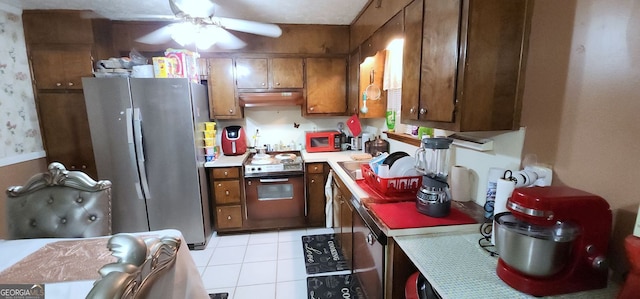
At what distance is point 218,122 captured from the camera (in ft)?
10.6

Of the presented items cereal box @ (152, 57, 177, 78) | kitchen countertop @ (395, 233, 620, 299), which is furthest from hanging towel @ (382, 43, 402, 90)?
cereal box @ (152, 57, 177, 78)

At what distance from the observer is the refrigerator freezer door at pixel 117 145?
2.29 meters

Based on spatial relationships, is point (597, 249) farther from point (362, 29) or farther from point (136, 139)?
point (136, 139)

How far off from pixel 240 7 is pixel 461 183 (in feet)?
7.64

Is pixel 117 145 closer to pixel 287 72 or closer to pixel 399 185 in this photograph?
pixel 287 72

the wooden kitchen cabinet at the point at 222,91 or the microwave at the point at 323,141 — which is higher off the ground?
the wooden kitchen cabinet at the point at 222,91

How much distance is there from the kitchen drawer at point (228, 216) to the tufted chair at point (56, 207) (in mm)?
1300

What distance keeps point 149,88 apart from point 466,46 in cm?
249

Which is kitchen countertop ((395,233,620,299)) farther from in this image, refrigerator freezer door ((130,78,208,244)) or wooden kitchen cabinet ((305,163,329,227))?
refrigerator freezer door ((130,78,208,244))

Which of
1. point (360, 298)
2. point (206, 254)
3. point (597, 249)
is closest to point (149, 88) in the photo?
point (206, 254)

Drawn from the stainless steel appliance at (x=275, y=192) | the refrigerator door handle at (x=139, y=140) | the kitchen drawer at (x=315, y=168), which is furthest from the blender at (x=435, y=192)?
the refrigerator door handle at (x=139, y=140)

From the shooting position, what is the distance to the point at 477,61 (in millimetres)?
1112

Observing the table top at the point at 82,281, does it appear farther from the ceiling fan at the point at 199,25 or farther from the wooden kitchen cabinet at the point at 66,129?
the wooden kitchen cabinet at the point at 66,129

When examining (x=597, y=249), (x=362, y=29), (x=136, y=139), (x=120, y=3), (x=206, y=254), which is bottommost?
(x=206, y=254)
